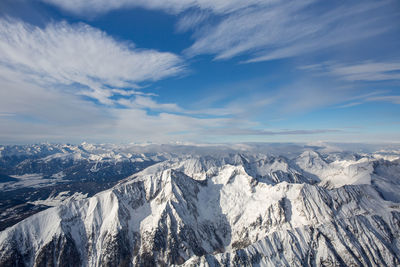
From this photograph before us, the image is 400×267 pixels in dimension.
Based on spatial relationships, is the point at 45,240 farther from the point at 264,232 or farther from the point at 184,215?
the point at 264,232

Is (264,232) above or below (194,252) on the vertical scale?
above

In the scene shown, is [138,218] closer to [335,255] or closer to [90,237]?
[90,237]

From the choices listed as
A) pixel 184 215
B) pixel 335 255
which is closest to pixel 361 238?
pixel 335 255

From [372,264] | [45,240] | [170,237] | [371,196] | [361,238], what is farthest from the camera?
[371,196]

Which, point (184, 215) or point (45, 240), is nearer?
point (45, 240)

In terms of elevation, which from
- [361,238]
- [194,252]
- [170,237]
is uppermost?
[361,238]

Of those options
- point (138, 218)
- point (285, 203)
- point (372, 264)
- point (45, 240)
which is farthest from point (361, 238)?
point (45, 240)

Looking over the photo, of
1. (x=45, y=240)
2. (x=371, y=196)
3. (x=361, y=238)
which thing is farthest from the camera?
(x=371, y=196)

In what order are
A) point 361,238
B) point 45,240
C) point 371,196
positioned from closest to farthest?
point 361,238, point 45,240, point 371,196

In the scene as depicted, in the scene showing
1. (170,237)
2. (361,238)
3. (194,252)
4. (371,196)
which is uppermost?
(371,196)

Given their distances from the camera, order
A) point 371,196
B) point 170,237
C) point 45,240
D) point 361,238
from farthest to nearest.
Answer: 1. point 371,196
2. point 170,237
3. point 45,240
4. point 361,238
